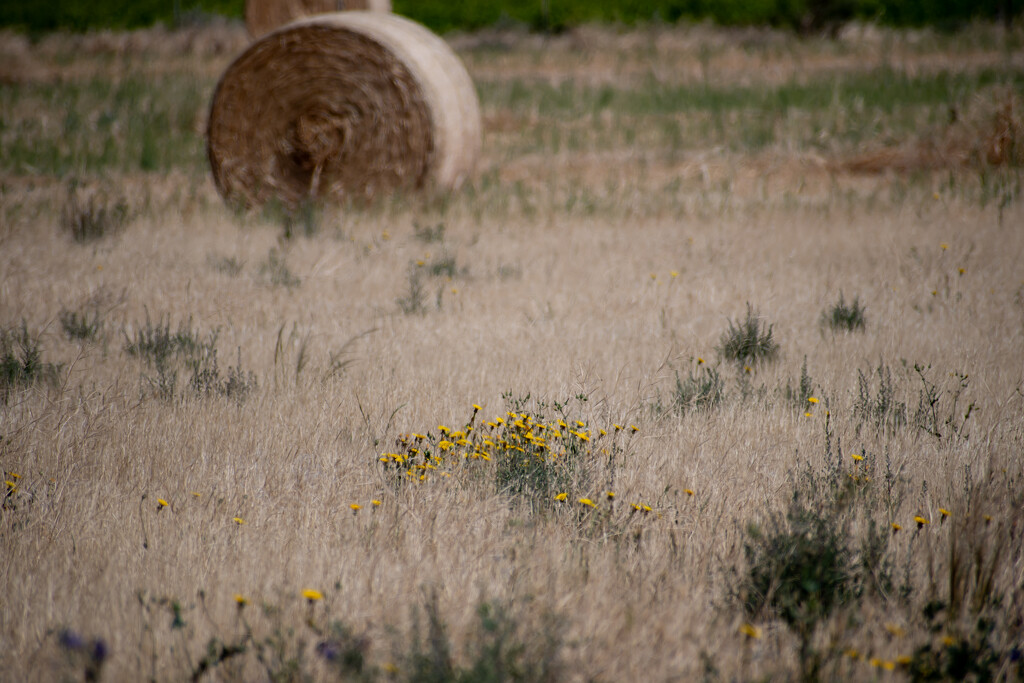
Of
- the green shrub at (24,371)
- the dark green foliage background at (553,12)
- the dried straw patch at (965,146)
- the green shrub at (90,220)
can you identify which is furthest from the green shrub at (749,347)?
the dark green foliage background at (553,12)

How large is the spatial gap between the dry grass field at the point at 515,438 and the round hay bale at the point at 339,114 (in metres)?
0.51

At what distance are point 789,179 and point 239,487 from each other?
931cm

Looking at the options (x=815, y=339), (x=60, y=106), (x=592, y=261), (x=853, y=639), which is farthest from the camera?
(x=60, y=106)

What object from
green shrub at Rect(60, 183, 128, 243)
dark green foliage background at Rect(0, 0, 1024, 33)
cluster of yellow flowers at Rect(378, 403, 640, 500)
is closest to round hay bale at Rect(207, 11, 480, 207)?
green shrub at Rect(60, 183, 128, 243)

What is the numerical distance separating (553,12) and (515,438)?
112 feet

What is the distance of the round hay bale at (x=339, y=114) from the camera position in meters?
8.23

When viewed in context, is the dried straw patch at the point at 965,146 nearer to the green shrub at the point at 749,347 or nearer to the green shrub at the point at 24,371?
the green shrub at the point at 749,347

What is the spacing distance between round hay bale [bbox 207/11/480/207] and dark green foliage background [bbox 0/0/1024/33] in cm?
1848

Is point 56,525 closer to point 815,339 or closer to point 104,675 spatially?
point 104,675

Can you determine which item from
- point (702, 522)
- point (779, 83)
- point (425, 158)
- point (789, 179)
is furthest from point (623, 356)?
point (779, 83)

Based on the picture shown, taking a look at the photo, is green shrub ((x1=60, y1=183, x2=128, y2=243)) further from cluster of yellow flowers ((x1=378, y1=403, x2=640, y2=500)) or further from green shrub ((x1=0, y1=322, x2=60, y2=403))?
cluster of yellow flowers ((x1=378, y1=403, x2=640, y2=500))

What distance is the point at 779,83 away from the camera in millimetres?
15242

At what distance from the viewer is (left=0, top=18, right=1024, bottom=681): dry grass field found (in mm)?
2066

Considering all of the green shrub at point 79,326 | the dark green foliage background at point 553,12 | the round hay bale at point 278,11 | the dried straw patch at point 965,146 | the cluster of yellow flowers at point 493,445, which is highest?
the dark green foliage background at point 553,12
